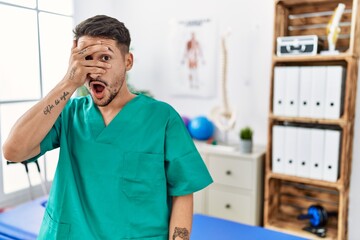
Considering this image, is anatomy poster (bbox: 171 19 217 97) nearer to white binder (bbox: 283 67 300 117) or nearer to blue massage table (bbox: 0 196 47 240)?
white binder (bbox: 283 67 300 117)

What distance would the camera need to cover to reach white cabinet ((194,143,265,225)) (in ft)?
7.91

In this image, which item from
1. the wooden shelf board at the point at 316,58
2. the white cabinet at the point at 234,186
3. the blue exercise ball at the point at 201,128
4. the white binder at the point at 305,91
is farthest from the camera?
the blue exercise ball at the point at 201,128

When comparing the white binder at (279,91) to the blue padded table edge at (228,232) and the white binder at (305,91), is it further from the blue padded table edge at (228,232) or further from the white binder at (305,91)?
the blue padded table edge at (228,232)

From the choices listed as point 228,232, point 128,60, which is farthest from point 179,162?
point 228,232

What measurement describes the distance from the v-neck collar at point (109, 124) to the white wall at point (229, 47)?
5.21ft

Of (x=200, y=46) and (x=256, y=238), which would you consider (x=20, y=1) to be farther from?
(x=256, y=238)

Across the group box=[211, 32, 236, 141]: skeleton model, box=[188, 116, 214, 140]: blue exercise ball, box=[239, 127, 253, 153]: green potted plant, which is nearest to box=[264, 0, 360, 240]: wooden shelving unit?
box=[239, 127, 253, 153]: green potted plant

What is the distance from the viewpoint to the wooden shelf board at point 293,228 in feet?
7.37

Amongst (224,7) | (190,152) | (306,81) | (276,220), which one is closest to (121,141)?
(190,152)

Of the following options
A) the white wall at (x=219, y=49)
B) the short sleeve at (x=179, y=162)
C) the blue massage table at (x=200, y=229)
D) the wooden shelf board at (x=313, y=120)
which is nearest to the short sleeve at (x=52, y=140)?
the short sleeve at (x=179, y=162)

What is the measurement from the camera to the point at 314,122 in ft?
7.20

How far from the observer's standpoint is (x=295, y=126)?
92.7 inches

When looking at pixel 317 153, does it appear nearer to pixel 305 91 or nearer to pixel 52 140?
pixel 305 91

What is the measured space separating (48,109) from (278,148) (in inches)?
66.8
